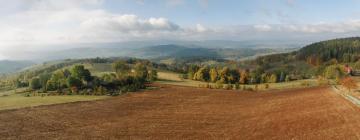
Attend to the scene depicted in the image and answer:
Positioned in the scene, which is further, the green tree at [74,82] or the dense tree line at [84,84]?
the green tree at [74,82]

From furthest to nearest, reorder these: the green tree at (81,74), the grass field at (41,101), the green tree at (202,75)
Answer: the green tree at (202,75) < the green tree at (81,74) < the grass field at (41,101)

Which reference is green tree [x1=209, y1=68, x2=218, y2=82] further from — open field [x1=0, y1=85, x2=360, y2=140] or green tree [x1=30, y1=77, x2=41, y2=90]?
green tree [x1=30, y1=77, x2=41, y2=90]

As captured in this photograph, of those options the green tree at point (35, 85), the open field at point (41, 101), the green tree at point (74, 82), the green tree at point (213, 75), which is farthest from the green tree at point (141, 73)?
the green tree at point (35, 85)

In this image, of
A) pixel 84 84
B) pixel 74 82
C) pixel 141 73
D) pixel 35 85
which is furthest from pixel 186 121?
pixel 141 73

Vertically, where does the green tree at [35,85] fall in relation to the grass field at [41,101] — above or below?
above

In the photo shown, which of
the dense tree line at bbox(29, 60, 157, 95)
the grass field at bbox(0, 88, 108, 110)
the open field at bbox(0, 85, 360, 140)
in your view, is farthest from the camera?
the dense tree line at bbox(29, 60, 157, 95)

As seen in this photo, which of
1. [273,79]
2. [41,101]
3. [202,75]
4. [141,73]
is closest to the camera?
[41,101]

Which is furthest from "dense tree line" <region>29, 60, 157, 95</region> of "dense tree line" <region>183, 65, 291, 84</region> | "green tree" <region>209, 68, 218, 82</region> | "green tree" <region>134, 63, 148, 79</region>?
"dense tree line" <region>183, 65, 291, 84</region>

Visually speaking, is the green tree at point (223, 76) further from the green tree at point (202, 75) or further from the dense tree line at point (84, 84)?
the dense tree line at point (84, 84)

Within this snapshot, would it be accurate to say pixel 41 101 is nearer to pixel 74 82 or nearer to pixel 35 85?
pixel 74 82

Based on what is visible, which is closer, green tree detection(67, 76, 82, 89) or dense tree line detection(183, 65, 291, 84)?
green tree detection(67, 76, 82, 89)
